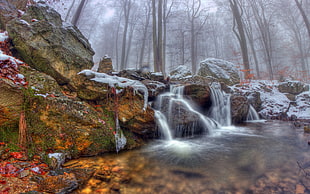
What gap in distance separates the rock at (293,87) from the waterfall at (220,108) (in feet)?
18.4

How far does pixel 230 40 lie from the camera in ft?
103

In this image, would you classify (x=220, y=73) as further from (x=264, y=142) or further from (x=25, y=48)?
(x=25, y=48)

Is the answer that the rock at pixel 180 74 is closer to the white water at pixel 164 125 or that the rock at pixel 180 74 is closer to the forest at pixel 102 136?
the forest at pixel 102 136

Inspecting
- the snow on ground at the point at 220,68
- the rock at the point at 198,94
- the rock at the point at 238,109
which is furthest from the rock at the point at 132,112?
the snow on ground at the point at 220,68

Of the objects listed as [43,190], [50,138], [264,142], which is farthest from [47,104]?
[264,142]

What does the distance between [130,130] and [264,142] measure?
4273mm

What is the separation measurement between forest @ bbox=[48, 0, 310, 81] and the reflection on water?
742cm

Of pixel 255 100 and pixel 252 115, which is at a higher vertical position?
pixel 255 100

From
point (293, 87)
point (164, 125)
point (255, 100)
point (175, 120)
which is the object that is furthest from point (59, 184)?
point (293, 87)

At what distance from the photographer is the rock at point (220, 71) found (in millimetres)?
11406

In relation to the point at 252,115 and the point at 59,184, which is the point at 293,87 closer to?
the point at 252,115

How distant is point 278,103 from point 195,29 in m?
13.6

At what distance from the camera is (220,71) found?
38.7ft

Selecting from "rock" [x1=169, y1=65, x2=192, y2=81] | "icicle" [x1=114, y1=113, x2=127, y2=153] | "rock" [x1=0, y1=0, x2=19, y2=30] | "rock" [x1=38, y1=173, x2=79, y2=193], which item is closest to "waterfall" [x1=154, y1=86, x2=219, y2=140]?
"icicle" [x1=114, y1=113, x2=127, y2=153]
